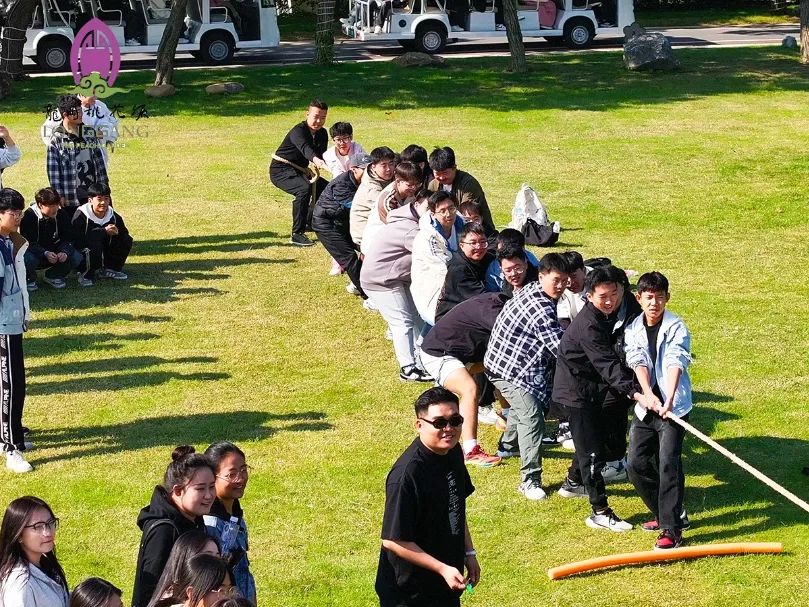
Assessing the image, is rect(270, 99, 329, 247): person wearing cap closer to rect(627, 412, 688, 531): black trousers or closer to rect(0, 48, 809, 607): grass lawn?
rect(0, 48, 809, 607): grass lawn

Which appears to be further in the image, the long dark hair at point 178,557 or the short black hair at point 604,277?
the short black hair at point 604,277

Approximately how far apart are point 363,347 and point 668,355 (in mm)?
4493

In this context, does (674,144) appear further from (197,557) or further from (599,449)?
(197,557)

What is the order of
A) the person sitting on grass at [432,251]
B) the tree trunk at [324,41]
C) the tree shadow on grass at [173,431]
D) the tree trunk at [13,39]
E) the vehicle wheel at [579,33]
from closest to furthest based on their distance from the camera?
the tree shadow on grass at [173,431] < the person sitting on grass at [432,251] < the tree trunk at [13,39] < the tree trunk at [324,41] < the vehicle wheel at [579,33]

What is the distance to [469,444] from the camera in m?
8.57

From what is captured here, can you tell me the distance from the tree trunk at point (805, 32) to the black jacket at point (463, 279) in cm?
1904

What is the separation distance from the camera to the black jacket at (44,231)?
41.0ft

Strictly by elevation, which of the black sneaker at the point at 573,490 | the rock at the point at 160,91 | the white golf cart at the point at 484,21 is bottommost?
the black sneaker at the point at 573,490

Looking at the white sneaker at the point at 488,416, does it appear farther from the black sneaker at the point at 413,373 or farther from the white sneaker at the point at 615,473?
the white sneaker at the point at 615,473

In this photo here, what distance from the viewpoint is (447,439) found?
209 inches

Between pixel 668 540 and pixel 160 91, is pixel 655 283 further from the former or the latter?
pixel 160 91

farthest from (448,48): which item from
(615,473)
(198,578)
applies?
(198,578)

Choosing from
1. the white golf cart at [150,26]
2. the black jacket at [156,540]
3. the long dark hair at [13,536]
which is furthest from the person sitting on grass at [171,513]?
the white golf cart at [150,26]

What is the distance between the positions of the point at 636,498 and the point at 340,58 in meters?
24.6
